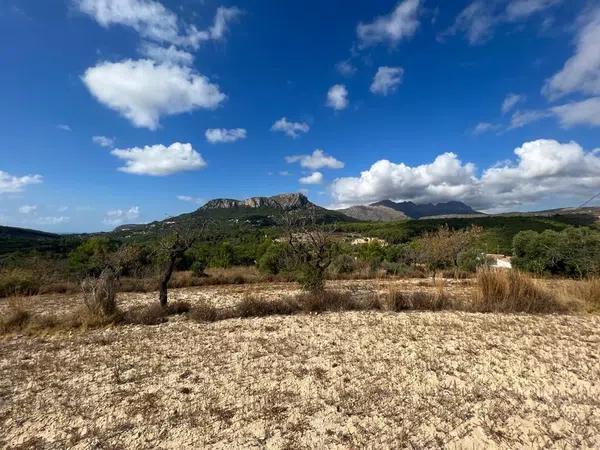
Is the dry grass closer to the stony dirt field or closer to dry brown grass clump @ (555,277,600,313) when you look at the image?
the stony dirt field

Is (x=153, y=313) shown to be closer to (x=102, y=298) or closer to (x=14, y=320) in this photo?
(x=102, y=298)

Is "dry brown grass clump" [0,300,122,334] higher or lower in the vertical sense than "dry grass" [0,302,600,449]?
higher

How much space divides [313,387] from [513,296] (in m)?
6.10

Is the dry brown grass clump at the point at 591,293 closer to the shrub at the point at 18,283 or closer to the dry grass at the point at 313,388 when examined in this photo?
the dry grass at the point at 313,388

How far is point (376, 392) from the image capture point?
4.33 m

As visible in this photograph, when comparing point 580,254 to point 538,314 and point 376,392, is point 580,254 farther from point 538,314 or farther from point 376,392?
point 376,392

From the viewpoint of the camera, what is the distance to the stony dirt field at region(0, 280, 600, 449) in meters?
3.54

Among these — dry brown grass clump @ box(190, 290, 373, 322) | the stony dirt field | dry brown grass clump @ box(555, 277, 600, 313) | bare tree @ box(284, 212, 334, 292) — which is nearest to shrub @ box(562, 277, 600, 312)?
dry brown grass clump @ box(555, 277, 600, 313)

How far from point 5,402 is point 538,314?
31.0 feet

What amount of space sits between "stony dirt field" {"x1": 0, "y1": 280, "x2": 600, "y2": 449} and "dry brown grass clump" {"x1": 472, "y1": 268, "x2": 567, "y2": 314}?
2.83 feet

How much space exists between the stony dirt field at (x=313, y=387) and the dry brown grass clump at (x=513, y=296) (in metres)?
0.86

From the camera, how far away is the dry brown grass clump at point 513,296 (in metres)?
8.12

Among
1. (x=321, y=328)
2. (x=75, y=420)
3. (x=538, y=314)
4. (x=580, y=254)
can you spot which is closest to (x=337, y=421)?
(x=75, y=420)

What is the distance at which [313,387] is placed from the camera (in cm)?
451
